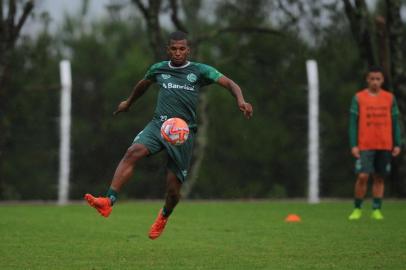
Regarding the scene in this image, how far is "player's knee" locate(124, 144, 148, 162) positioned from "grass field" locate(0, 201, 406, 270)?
0.88m

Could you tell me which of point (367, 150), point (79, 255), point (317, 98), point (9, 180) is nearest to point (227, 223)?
point (367, 150)

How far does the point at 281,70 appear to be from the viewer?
1091 inches

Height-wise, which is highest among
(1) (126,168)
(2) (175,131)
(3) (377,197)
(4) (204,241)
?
(2) (175,131)

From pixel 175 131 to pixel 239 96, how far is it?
69 centimetres

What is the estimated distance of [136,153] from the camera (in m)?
8.77

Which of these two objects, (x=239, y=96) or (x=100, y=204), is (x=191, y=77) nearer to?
(x=239, y=96)

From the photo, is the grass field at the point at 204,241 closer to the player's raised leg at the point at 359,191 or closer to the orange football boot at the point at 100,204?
the player's raised leg at the point at 359,191

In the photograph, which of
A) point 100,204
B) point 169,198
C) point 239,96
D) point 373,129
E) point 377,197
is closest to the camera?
point 100,204

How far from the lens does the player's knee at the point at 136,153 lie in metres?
8.77

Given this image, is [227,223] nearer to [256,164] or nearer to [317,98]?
[317,98]

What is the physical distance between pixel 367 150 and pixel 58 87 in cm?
773

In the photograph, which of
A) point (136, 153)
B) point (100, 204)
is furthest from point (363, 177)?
point (100, 204)

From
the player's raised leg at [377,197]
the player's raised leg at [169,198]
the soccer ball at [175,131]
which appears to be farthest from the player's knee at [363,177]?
the soccer ball at [175,131]

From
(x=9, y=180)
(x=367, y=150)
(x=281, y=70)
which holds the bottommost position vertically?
(x=9, y=180)
